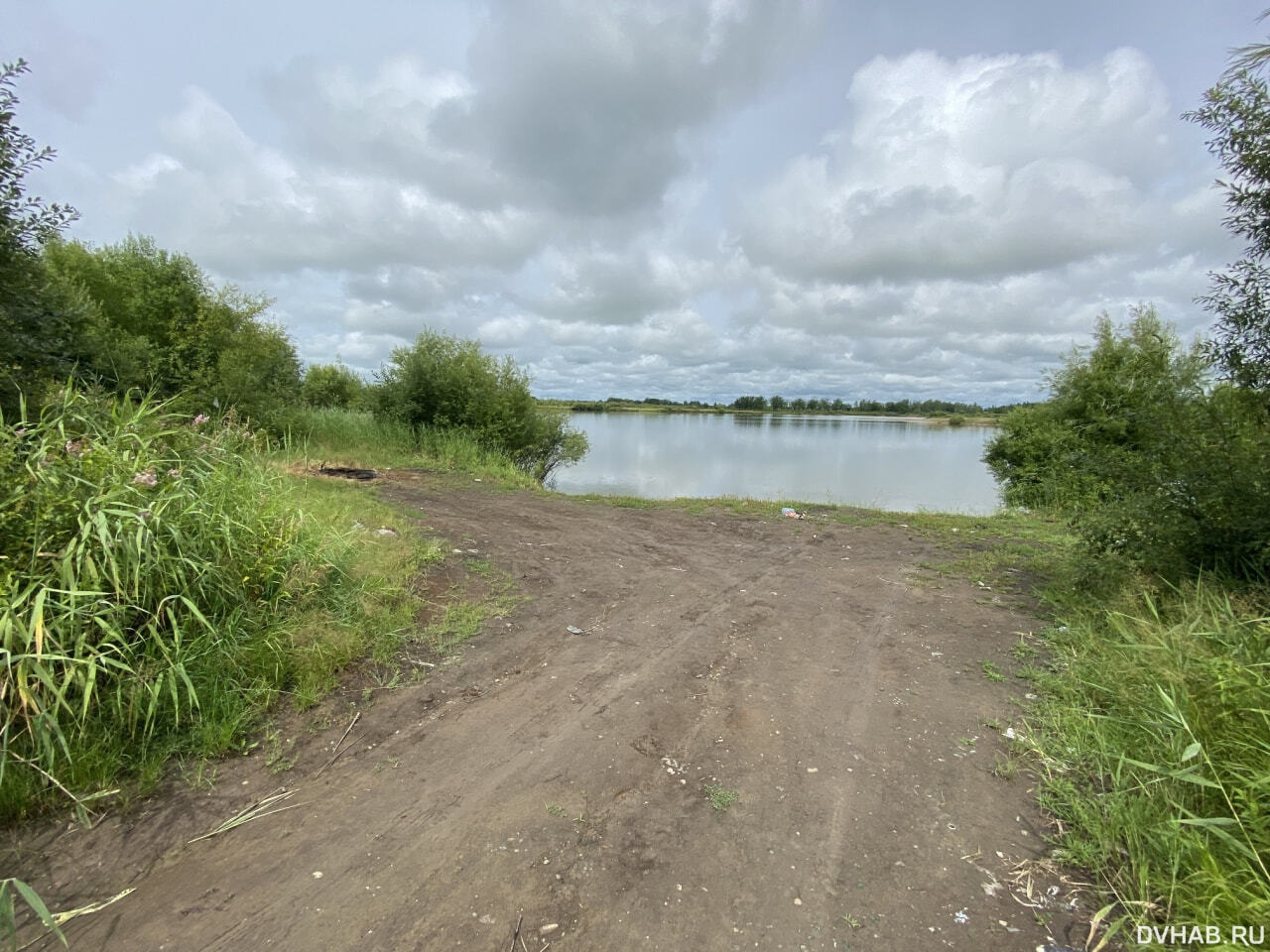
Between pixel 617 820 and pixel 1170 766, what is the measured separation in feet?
7.76

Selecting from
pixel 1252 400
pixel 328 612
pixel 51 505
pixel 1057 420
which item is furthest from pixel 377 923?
pixel 1057 420

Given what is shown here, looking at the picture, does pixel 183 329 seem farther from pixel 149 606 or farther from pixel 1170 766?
pixel 1170 766

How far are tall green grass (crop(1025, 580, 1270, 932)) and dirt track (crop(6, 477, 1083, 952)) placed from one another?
242mm

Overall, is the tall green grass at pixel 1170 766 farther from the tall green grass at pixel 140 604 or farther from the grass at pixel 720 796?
the tall green grass at pixel 140 604

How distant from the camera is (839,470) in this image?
22328 mm

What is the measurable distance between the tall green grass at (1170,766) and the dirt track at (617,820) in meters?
0.24

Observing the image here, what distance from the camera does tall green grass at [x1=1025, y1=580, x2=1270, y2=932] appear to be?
1.86 metres

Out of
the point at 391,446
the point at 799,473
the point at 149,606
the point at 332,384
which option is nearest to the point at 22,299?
the point at 149,606

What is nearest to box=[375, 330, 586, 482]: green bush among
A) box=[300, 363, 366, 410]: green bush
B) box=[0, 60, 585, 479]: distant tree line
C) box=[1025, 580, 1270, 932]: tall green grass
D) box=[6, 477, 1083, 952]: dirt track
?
box=[0, 60, 585, 479]: distant tree line

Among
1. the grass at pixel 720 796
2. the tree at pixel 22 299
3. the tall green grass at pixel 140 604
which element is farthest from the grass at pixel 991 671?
→ the tree at pixel 22 299

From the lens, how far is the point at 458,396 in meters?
16.4

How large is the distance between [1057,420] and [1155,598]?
12999 mm

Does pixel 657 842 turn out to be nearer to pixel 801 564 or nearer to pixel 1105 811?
pixel 1105 811

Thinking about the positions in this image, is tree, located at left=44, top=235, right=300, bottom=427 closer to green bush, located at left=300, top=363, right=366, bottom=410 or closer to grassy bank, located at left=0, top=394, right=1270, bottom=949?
green bush, located at left=300, top=363, right=366, bottom=410
